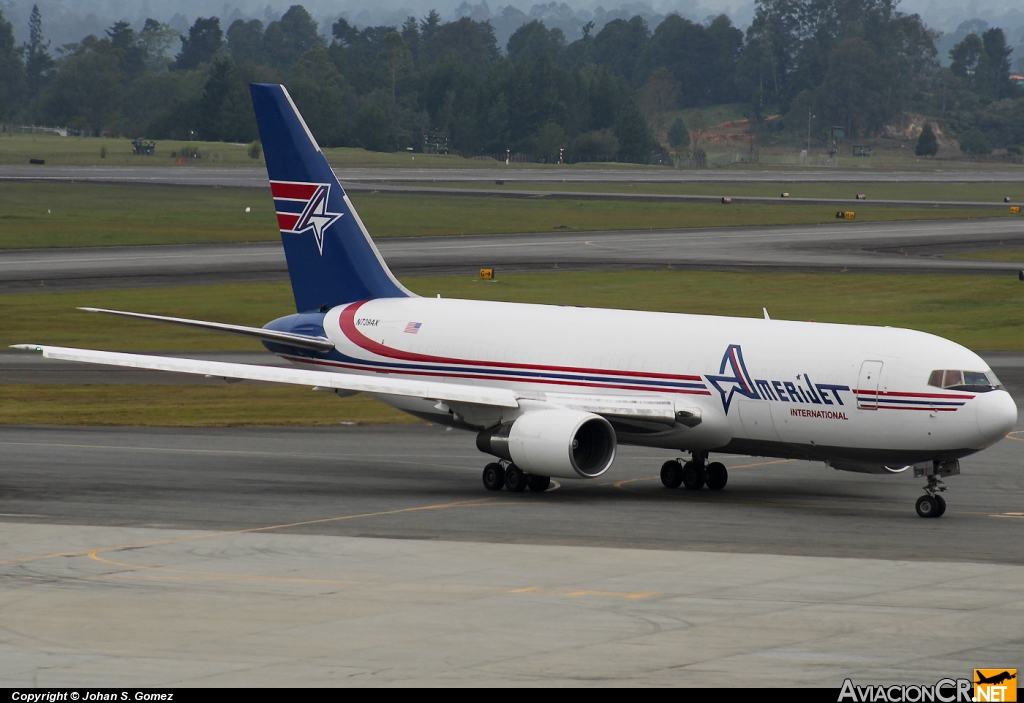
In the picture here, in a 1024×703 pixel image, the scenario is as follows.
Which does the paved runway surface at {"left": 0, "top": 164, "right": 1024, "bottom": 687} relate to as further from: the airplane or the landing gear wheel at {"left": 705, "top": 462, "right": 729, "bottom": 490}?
the airplane

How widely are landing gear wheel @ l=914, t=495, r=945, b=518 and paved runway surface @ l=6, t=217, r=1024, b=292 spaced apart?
58.1 meters

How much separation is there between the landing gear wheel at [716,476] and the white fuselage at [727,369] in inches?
58.0

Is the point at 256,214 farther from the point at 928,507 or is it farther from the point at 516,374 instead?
the point at 928,507

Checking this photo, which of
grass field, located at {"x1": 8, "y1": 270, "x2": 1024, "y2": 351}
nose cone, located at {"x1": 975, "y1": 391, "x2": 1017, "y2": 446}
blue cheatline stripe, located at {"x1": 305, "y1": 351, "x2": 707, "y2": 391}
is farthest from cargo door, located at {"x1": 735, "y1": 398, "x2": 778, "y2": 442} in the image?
grass field, located at {"x1": 8, "y1": 270, "x2": 1024, "y2": 351}

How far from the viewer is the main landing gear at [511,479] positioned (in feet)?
121

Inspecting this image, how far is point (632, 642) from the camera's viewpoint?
21.5m

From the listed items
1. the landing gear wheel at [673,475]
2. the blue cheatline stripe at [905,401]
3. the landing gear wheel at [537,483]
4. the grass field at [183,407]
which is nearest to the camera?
the blue cheatline stripe at [905,401]

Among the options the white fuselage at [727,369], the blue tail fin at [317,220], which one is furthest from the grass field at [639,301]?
the white fuselage at [727,369]

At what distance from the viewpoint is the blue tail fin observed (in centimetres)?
4362

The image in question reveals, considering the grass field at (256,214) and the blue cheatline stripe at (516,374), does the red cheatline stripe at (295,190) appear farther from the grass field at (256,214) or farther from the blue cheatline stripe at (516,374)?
the grass field at (256,214)

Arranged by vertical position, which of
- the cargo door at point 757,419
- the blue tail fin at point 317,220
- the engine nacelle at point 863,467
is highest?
the blue tail fin at point 317,220

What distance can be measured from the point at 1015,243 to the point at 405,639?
343 feet

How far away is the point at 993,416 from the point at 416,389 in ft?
44.9

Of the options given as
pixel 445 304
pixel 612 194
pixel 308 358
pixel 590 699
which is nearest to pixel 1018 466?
pixel 445 304
